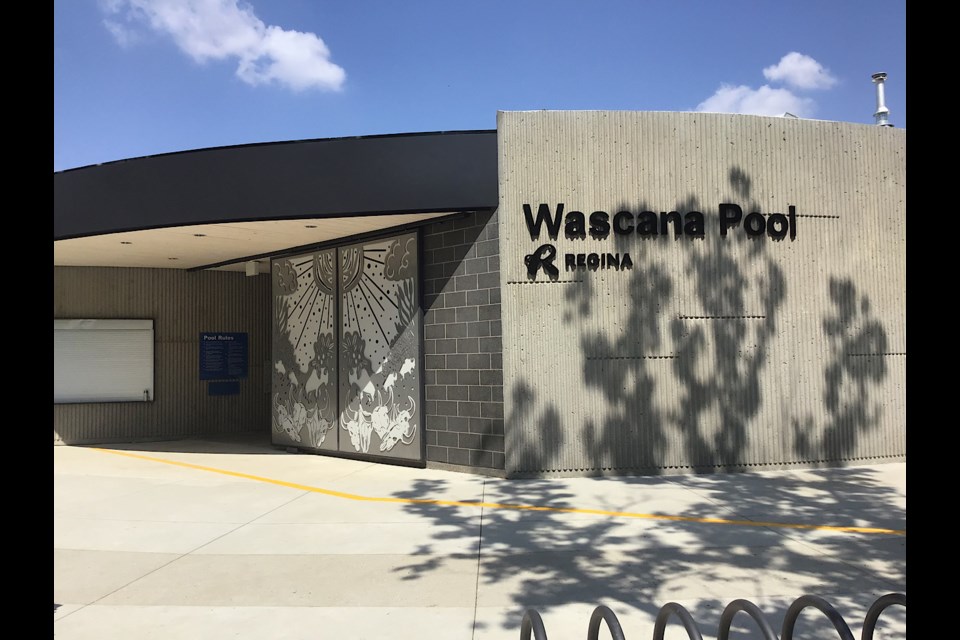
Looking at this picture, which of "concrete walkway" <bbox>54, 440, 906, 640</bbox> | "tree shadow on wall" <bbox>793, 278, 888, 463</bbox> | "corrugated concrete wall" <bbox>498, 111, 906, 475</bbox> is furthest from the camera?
"tree shadow on wall" <bbox>793, 278, 888, 463</bbox>

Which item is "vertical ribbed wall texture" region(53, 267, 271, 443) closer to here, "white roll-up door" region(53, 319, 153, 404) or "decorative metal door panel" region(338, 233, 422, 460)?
"white roll-up door" region(53, 319, 153, 404)

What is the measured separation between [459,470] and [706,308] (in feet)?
14.6

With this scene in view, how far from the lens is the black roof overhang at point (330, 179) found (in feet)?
30.2

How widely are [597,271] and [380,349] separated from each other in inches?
152

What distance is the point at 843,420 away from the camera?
383 inches

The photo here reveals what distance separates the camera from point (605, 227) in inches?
368

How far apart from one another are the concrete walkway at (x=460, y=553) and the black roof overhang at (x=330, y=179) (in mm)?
4014

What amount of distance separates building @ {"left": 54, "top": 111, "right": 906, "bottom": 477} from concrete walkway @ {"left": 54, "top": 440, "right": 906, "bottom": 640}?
2.60ft

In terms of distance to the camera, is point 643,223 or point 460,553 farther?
point 643,223

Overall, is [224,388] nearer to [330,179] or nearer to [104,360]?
[104,360]

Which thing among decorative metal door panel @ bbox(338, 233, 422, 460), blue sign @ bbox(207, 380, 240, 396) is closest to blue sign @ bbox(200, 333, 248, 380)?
blue sign @ bbox(207, 380, 240, 396)

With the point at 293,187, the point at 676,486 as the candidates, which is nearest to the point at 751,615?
the point at 676,486

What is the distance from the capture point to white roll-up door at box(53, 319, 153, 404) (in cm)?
1343

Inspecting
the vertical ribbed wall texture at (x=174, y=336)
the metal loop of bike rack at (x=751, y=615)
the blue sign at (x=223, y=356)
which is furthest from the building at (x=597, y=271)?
the metal loop of bike rack at (x=751, y=615)
